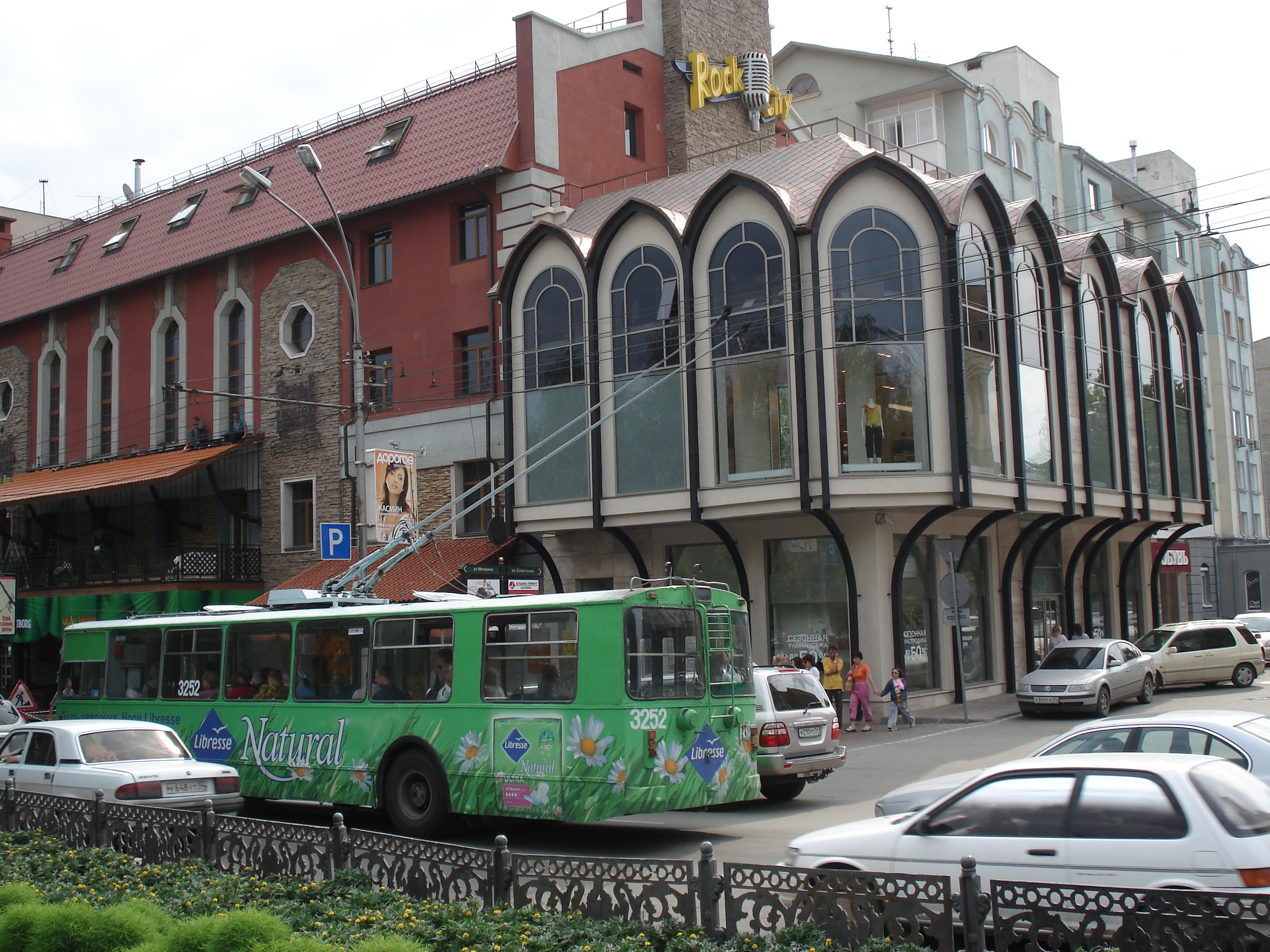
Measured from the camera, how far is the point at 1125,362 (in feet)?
101

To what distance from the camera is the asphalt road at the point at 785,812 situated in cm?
1263

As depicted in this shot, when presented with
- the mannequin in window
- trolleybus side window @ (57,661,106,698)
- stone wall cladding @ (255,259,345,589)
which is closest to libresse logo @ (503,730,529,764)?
trolleybus side window @ (57,661,106,698)

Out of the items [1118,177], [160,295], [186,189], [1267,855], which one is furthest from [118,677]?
[1118,177]

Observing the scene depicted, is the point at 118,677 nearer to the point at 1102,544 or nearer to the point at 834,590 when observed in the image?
the point at 834,590

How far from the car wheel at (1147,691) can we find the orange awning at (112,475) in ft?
76.4

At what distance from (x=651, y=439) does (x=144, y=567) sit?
16.4m

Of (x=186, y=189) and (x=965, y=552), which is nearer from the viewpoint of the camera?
(x=965, y=552)

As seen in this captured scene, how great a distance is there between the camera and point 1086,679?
931 inches

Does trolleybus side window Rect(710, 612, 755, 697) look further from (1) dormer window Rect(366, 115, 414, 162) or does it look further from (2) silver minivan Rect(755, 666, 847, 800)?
(1) dormer window Rect(366, 115, 414, 162)

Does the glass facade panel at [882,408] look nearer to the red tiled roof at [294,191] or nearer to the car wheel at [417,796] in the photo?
the red tiled roof at [294,191]

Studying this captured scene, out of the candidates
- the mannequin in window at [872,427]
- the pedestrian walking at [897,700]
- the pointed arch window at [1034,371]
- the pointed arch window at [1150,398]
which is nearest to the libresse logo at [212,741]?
the pedestrian walking at [897,700]

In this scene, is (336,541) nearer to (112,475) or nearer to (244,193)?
(112,475)

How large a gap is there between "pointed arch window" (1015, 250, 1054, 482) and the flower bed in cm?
2101

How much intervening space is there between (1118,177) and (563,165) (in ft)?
102
